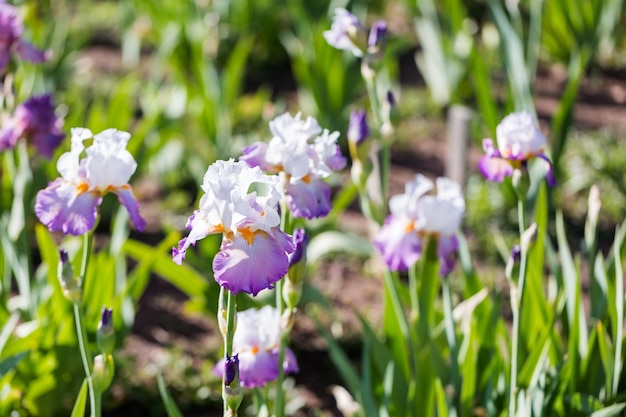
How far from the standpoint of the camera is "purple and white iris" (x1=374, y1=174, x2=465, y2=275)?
1.80 meters

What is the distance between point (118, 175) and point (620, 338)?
1.01m

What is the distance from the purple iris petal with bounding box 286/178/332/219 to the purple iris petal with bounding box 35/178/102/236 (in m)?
0.32

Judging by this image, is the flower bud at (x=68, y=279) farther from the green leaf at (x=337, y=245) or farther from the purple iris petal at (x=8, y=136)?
the green leaf at (x=337, y=245)

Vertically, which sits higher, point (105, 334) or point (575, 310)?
point (105, 334)

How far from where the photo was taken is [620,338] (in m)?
1.73

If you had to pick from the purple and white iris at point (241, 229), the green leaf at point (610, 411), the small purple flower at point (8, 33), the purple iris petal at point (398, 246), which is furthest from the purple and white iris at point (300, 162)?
the small purple flower at point (8, 33)

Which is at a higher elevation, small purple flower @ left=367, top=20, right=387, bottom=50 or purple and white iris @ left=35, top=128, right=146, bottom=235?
small purple flower @ left=367, top=20, right=387, bottom=50

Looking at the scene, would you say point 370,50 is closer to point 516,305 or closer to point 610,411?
point 516,305

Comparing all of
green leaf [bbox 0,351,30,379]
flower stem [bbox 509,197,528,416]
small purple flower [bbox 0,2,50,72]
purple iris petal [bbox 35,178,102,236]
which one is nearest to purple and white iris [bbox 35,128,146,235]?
purple iris petal [bbox 35,178,102,236]

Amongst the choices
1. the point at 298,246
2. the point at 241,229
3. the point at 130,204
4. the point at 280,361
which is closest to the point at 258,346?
the point at 280,361

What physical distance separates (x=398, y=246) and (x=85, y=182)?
666mm

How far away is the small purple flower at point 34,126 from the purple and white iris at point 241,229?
107 cm

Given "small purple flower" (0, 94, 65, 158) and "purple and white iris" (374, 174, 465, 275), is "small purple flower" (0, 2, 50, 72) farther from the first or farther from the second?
"purple and white iris" (374, 174, 465, 275)

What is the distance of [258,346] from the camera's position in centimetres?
157
